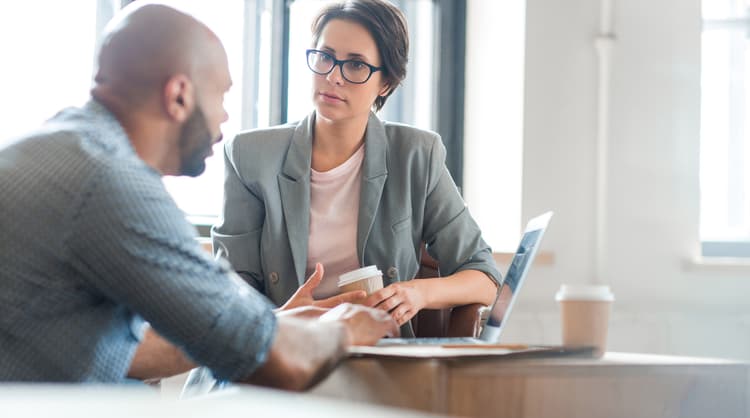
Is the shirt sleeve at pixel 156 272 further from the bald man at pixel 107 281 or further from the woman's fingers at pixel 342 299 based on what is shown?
the woman's fingers at pixel 342 299

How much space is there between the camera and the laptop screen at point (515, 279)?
5.50 feet

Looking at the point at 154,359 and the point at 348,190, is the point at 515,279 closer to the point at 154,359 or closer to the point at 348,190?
the point at 154,359

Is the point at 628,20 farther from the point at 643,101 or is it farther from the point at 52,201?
the point at 52,201

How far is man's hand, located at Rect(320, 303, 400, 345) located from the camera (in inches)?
59.1

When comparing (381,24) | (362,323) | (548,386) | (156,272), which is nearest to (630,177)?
(381,24)

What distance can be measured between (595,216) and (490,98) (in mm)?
549

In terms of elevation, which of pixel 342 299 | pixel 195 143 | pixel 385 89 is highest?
pixel 385 89

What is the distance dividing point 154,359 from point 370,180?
78cm

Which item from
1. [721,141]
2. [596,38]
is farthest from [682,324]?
[596,38]

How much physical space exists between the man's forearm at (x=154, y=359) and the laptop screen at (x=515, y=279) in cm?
53

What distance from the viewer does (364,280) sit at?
77.5 inches

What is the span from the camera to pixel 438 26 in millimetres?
3807

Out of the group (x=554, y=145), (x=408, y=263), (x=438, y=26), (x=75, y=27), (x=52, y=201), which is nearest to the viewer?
(x=52, y=201)

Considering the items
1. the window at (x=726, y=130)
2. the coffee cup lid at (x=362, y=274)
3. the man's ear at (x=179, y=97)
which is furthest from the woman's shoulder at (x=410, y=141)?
the window at (x=726, y=130)
